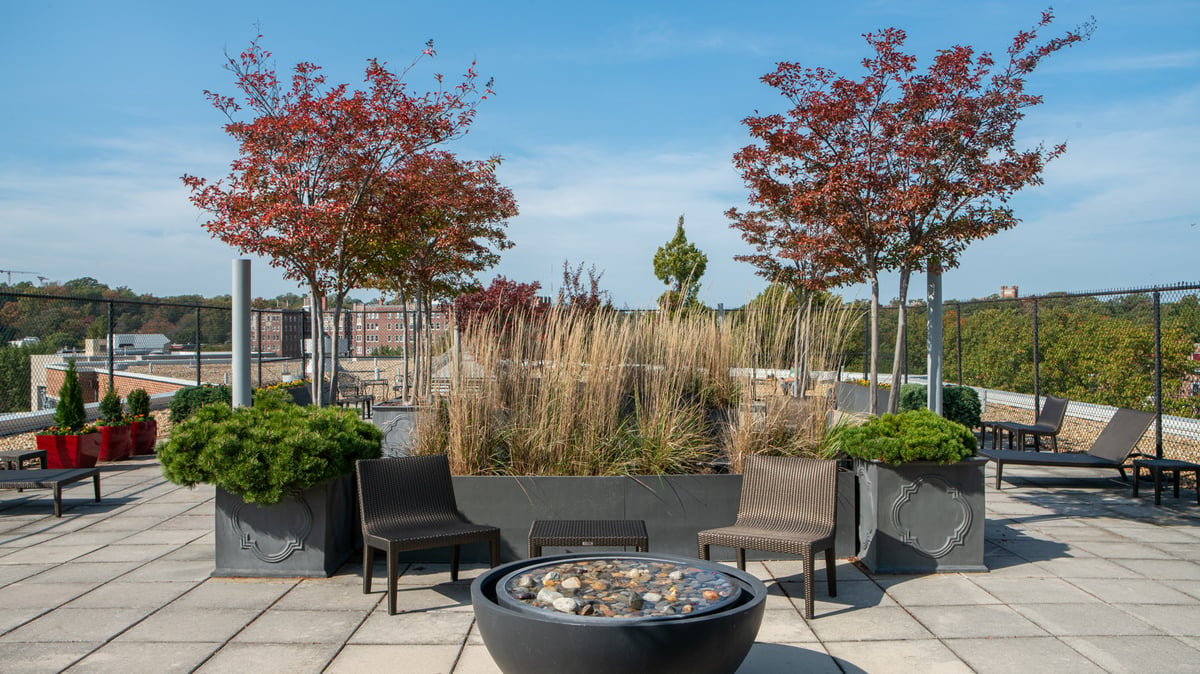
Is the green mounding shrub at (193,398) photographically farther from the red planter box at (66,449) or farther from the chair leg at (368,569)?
the chair leg at (368,569)

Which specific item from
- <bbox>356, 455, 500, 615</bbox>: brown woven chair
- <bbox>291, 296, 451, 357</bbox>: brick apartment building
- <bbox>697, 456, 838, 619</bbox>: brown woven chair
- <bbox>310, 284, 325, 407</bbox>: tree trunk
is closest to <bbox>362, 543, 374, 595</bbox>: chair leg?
<bbox>356, 455, 500, 615</bbox>: brown woven chair

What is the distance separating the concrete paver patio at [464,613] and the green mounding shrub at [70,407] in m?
2.49

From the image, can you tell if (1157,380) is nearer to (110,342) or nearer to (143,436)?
(143,436)

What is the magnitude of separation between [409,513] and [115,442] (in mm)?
5551

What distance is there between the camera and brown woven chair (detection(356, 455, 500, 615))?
347cm

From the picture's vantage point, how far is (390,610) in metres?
3.35

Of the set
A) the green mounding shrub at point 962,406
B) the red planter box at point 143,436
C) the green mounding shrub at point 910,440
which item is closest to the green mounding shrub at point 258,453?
the green mounding shrub at point 910,440

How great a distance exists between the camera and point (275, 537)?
3910 mm

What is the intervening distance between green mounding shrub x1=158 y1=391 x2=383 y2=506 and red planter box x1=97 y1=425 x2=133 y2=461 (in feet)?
14.9

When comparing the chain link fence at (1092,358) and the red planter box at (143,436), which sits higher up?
the chain link fence at (1092,358)

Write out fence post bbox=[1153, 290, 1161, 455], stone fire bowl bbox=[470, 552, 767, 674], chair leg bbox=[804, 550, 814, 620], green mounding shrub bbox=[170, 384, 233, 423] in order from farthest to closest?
green mounding shrub bbox=[170, 384, 233, 423] → fence post bbox=[1153, 290, 1161, 455] → chair leg bbox=[804, 550, 814, 620] → stone fire bowl bbox=[470, 552, 767, 674]

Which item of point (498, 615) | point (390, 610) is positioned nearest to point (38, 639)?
point (390, 610)

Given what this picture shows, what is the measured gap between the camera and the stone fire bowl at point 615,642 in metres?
2.08

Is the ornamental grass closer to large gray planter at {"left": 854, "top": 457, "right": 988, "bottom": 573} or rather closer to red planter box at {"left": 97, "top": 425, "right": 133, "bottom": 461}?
large gray planter at {"left": 854, "top": 457, "right": 988, "bottom": 573}
